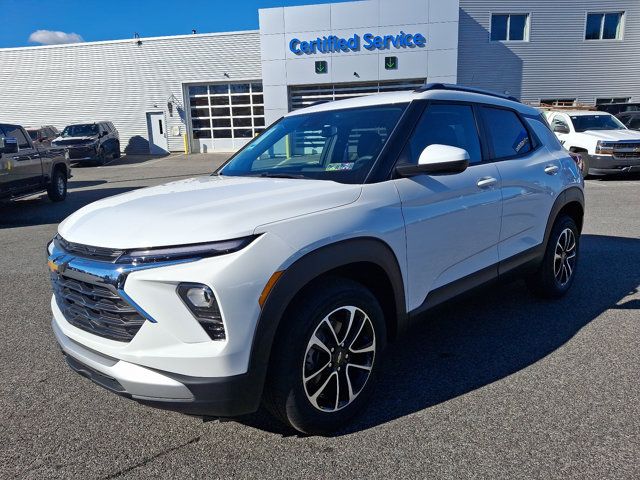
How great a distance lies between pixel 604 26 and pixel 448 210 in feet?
94.4

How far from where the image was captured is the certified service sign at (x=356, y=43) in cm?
2350

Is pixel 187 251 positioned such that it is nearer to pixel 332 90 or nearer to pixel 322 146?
pixel 322 146

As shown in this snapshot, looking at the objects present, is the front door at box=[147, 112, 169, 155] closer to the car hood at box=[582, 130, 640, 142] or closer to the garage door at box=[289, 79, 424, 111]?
the garage door at box=[289, 79, 424, 111]

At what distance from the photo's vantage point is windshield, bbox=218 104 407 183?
119 inches

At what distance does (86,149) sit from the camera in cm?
2295

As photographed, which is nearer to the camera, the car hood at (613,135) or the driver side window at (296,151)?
the driver side window at (296,151)

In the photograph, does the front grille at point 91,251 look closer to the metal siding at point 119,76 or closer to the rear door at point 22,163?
the rear door at point 22,163

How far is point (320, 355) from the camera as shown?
8.41ft

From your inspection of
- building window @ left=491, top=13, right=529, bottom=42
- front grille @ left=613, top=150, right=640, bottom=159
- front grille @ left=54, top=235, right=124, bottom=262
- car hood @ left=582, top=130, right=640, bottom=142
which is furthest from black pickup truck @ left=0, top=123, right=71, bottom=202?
building window @ left=491, top=13, right=529, bottom=42

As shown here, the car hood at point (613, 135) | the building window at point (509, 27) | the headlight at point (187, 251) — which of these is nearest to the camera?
the headlight at point (187, 251)

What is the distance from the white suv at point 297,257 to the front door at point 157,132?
1110 inches

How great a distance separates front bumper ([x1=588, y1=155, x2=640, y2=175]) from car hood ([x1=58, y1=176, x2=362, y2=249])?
1227 cm

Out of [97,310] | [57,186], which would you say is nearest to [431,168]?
[97,310]

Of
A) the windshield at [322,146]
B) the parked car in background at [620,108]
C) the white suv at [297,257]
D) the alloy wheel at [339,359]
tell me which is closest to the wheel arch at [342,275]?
the white suv at [297,257]
